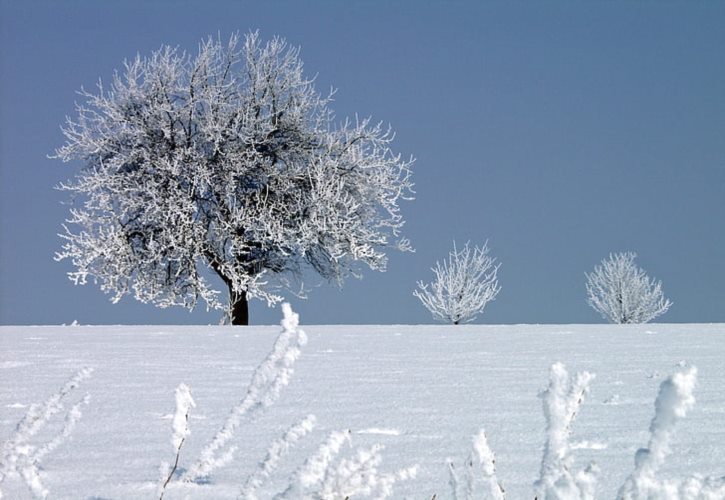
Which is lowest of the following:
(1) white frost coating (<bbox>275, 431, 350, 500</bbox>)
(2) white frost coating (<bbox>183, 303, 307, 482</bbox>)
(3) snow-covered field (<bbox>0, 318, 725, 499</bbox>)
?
(3) snow-covered field (<bbox>0, 318, 725, 499</bbox>)

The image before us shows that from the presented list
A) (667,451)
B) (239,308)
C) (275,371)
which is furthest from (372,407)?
(239,308)

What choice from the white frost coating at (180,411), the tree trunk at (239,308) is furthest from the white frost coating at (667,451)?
the tree trunk at (239,308)

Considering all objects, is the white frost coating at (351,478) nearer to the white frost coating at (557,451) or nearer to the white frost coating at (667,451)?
the white frost coating at (557,451)

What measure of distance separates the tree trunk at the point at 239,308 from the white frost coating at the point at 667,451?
17.6 m

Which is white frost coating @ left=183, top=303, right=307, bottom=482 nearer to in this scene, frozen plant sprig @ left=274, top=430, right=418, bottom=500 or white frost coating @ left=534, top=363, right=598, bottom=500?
frozen plant sprig @ left=274, top=430, right=418, bottom=500

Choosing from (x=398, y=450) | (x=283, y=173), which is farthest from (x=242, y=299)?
(x=398, y=450)

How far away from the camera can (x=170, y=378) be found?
3.86m

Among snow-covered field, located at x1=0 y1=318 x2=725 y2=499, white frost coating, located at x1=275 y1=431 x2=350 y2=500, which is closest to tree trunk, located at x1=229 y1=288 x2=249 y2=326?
snow-covered field, located at x1=0 y1=318 x2=725 y2=499

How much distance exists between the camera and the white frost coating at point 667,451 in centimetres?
84

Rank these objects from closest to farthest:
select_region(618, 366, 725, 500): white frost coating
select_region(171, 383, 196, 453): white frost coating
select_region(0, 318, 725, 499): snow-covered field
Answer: select_region(618, 366, 725, 500): white frost coating < select_region(171, 383, 196, 453): white frost coating < select_region(0, 318, 725, 499): snow-covered field

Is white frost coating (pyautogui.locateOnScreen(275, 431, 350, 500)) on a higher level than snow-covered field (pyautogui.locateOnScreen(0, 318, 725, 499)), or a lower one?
higher

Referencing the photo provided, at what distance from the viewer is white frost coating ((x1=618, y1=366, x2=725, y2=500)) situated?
0.84m

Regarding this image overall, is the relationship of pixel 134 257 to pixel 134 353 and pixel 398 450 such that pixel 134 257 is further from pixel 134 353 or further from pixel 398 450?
pixel 398 450

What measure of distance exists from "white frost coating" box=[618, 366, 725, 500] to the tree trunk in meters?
17.6
